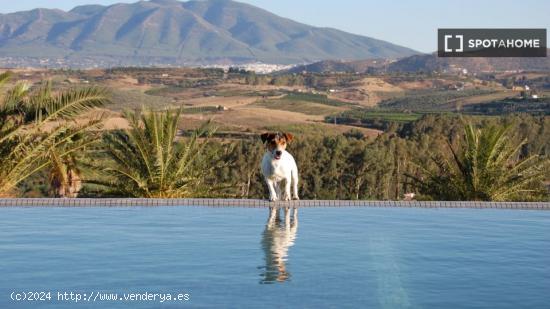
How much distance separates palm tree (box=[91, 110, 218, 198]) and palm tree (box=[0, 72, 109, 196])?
0.72 metres

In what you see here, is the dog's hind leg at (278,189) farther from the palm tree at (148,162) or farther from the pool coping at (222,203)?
the palm tree at (148,162)

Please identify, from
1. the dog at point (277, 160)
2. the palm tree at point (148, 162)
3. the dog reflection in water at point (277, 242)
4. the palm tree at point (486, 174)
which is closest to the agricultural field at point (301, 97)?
the palm tree at point (148, 162)

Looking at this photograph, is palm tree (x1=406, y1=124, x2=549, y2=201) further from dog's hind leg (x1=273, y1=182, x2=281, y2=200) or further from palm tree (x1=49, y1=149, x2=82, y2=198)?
palm tree (x1=49, y1=149, x2=82, y2=198)

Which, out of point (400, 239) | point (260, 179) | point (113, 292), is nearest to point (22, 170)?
point (400, 239)

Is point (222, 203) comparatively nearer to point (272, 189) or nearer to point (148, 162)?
point (272, 189)

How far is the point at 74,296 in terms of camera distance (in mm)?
6172

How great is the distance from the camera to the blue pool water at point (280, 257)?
6301 millimetres

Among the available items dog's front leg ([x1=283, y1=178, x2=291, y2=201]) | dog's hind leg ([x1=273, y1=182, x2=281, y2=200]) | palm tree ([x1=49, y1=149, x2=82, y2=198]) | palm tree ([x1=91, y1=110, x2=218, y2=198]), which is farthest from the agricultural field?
dog's front leg ([x1=283, y1=178, x2=291, y2=201])

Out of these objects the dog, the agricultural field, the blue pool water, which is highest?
the agricultural field

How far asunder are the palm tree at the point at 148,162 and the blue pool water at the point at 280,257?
2097 millimetres

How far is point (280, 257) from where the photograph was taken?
7.91 metres

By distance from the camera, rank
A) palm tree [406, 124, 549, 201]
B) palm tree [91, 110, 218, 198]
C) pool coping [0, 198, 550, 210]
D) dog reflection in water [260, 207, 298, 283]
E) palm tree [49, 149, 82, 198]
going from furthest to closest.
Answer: palm tree [406, 124, 549, 201], palm tree [91, 110, 218, 198], palm tree [49, 149, 82, 198], pool coping [0, 198, 550, 210], dog reflection in water [260, 207, 298, 283]

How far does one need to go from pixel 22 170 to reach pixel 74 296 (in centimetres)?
781

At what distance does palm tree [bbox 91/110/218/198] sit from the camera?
14.2 metres
